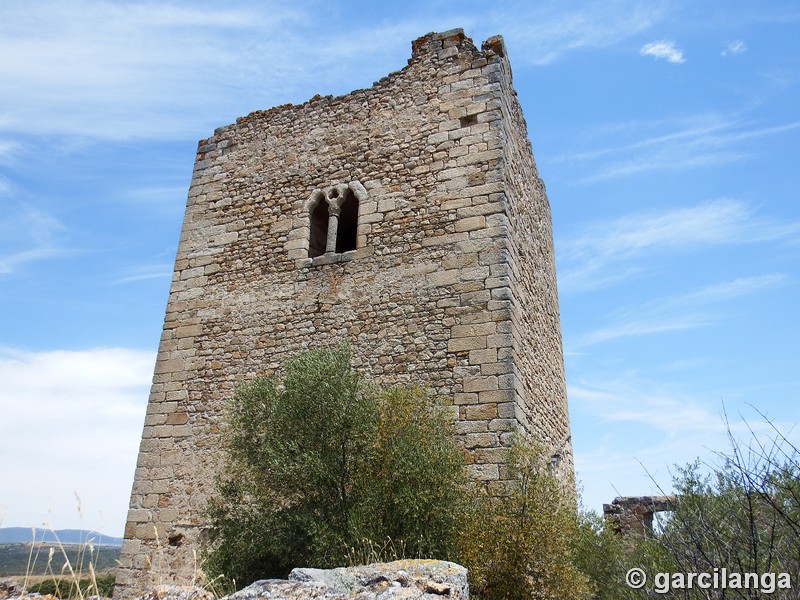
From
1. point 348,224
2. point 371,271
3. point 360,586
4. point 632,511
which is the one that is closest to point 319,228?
point 348,224

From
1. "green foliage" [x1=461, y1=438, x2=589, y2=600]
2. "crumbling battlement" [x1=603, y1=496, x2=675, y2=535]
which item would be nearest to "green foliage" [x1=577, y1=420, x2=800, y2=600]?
"green foliage" [x1=461, y1=438, x2=589, y2=600]

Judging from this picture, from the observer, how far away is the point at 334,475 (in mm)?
6266

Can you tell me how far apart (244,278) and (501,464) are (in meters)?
4.93

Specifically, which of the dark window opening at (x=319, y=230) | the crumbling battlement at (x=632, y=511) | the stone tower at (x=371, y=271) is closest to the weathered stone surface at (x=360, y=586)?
the stone tower at (x=371, y=271)

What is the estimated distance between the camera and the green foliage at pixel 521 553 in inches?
226

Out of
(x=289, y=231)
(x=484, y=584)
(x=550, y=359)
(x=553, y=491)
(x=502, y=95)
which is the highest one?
(x=502, y=95)

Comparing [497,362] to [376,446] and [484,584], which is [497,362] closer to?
[376,446]

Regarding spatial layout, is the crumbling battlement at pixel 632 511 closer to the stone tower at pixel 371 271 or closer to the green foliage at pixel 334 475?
the stone tower at pixel 371 271

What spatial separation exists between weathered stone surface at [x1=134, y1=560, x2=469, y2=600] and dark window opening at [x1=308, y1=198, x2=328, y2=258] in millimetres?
5879

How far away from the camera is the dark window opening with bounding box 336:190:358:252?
958 centimetres

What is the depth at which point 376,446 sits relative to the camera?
6.42m

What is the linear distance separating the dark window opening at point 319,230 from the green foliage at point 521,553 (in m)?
4.95

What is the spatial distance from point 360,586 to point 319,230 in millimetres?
6646

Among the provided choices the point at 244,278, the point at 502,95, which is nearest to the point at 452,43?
the point at 502,95
